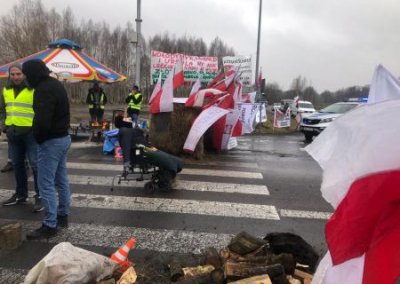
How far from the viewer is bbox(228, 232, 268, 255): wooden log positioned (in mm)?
3684

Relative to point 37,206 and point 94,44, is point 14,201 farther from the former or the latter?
point 94,44

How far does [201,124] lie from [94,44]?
149 ft

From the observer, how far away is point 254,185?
7469 mm

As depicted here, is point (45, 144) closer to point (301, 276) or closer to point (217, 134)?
point (301, 276)

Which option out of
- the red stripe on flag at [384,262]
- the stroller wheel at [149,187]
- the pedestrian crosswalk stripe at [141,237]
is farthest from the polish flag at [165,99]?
the red stripe on flag at [384,262]

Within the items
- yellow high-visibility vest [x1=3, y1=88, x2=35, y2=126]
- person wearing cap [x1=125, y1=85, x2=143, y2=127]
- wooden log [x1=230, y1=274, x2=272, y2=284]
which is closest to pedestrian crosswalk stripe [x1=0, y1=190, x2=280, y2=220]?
yellow high-visibility vest [x1=3, y1=88, x2=35, y2=126]

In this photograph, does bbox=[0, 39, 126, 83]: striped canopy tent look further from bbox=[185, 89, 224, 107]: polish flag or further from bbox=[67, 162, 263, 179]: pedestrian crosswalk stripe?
bbox=[67, 162, 263, 179]: pedestrian crosswalk stripe

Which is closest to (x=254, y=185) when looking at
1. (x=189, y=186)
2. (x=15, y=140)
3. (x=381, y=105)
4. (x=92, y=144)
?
(x=189, y=186)

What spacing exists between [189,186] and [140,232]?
252cm

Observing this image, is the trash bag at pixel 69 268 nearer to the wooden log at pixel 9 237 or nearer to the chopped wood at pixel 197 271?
the chopped wood at pixel 197 271

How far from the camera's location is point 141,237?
4.59 metres

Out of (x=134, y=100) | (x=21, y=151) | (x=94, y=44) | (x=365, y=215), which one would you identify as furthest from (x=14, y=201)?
(x=94, y=44)

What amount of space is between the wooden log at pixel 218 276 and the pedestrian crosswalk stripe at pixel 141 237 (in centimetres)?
87

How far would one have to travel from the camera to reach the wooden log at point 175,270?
11.2 ft
